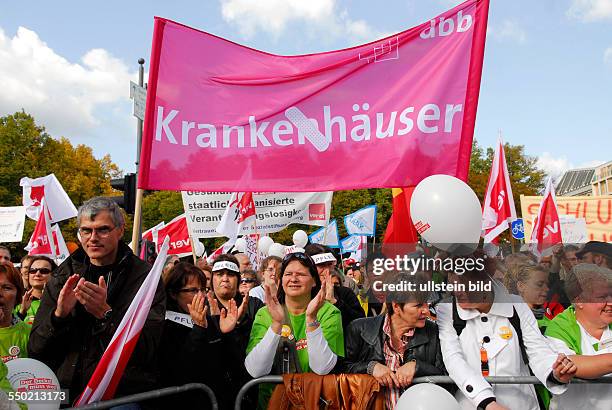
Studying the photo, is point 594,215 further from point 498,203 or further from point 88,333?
point 88,333

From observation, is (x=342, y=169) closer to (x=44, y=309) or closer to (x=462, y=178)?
(x=462, y=178)

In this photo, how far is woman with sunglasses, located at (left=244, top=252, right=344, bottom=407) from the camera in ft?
12.2

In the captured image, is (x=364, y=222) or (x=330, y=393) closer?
(x=330, y=393)

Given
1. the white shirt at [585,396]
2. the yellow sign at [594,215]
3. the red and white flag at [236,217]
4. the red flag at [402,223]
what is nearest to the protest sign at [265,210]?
the red and white flag at [236,217]

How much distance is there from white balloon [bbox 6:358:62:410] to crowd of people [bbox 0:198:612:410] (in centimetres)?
22

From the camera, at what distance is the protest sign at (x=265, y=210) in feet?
34.2

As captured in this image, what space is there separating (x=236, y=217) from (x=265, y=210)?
524mm

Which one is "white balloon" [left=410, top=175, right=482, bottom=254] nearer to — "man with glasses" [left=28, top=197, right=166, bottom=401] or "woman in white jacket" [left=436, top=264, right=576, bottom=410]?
"woman in white jacket" [left=436, top=264, right=576, bottom=410]

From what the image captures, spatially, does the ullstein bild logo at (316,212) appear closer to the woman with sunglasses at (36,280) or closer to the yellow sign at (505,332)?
the woman with sunglasses at (36,280)

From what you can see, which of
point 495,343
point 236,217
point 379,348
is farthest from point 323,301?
point 236,217

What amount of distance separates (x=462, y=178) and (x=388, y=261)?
1.04 m

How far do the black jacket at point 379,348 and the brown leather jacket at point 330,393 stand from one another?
0.34 ft

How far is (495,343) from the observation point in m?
3.53

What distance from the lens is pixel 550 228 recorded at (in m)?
8.43
